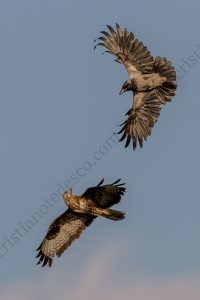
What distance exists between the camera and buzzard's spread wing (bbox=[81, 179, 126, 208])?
2397cm

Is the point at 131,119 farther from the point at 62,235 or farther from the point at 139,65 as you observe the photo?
the point at 62,235

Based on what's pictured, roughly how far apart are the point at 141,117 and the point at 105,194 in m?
2.81

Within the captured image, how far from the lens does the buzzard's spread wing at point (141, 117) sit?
84.9 ft

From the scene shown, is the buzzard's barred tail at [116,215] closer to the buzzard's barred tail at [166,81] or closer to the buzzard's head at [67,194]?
the buzzard's head at [67,194]

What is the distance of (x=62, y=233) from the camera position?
2598cm

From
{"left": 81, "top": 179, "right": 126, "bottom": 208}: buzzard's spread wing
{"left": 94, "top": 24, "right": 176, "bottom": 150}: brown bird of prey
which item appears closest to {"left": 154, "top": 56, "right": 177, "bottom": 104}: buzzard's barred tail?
{"left": 94, "top": 24, "right": 176, "bottom": 150}: brown bird of prey

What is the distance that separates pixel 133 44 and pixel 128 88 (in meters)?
1.16

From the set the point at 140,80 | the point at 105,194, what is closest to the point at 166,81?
the point at 140,80

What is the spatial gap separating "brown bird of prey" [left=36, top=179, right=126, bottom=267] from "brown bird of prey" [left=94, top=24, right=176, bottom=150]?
6.46 ft

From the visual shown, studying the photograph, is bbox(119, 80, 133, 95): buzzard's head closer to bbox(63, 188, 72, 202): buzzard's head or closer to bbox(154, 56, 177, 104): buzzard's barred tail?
bbox(154, 56, 177, 104): buzzard's barred tail

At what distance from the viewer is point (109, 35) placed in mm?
27531

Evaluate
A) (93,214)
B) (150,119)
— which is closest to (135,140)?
(150,119)

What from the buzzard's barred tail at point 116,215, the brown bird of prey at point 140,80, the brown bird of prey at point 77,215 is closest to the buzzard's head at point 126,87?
the brown bird of prey at point 140,80

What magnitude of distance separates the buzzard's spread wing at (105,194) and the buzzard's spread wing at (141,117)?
6.36ft
